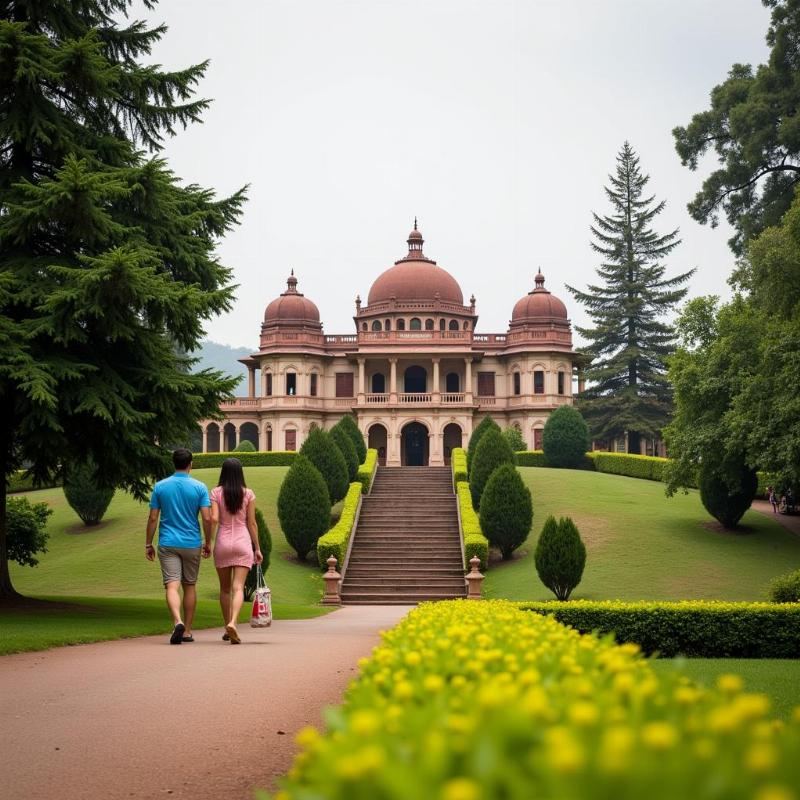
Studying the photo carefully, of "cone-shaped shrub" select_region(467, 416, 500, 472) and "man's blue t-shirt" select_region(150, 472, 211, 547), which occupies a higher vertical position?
"cone-shaped shrub" select_region(467, 416, 500, 472)

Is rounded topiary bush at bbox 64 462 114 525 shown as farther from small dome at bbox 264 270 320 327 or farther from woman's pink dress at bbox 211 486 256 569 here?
small dome at bbox 264 270 320 327

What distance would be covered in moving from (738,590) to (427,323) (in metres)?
41.2

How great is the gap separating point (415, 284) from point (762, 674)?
56118 millimetres

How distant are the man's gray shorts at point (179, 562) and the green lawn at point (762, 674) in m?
5.17

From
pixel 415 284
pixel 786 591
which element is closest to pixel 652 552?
pixel 786 591

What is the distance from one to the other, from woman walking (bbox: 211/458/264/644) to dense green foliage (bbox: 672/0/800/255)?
27402 millimetres

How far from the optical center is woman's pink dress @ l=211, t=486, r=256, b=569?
36.2 ft

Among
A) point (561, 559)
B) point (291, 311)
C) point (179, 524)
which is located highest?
point (291, 311)

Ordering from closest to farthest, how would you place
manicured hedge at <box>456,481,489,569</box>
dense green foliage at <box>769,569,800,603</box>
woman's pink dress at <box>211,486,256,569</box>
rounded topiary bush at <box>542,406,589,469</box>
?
woman's pink dress at <box>211,486,256,569</box> → dense green foliage at <box>769,569,800,603</box> → manicured hedge at <box>456,481,489,569</box> → rounded topiary bush at <box>542,406,589,469</box>

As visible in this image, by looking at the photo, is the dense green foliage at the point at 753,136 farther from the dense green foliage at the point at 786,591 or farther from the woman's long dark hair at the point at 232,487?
the woman's long dark hair at the point at 232,487

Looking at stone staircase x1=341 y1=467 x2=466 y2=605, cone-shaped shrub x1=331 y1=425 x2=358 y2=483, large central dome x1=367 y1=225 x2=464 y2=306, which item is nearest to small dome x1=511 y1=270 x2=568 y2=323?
large central dome x1=367 y1=225 x2=464 y2=306

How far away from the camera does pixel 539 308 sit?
65.8 meters

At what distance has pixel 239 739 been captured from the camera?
5.94 meters

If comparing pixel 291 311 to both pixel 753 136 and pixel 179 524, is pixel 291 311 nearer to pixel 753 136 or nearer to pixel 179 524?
pixel 753 136
